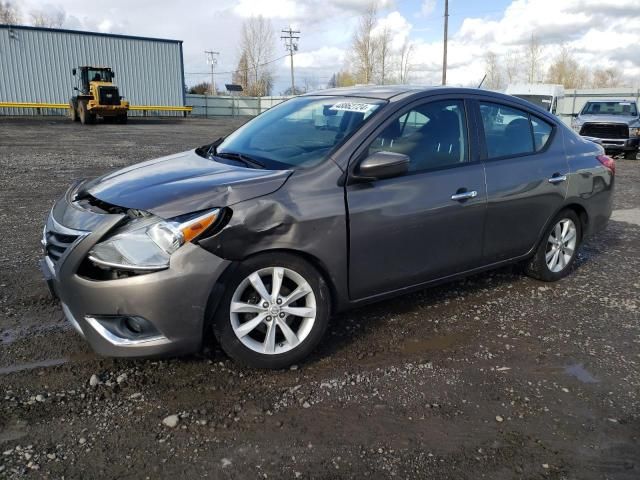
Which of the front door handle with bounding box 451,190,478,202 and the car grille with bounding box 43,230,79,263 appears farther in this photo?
the front door handle with bounding box 451,190,478,202

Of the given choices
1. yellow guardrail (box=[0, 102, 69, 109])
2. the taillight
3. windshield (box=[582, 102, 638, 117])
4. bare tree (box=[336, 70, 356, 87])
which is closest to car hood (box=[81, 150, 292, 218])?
the taillight

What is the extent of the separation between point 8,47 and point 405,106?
40377 millimetres

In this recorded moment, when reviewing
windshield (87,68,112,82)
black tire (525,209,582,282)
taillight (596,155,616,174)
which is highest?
windshield (87,68,112,82)

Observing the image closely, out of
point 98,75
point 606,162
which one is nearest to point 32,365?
point 606,162

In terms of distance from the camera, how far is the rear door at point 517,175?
399cm

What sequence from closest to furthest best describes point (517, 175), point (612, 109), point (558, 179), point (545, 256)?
point (517, 175)
point (558, 179)
point (545, 256)
point (612, 109)

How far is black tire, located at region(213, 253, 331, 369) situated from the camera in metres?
2.90

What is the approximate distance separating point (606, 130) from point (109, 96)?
2438 centimetres

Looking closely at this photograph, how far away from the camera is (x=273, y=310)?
9.96ft

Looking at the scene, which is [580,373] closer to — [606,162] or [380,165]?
[380,165]

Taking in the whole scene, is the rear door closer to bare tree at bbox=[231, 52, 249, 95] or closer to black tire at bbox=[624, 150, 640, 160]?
black tire at bbox=[624, 150, 640, 160]

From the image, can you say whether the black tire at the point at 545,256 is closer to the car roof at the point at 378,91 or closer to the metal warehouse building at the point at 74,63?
the car roof at the point at 378,91

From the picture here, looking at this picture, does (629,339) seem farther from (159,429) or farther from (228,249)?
(159,429)

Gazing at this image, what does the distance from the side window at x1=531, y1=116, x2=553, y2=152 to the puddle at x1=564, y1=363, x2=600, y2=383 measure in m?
1.89
